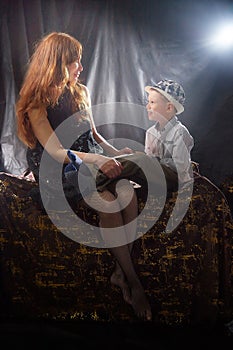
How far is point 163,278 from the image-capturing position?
2020 mm

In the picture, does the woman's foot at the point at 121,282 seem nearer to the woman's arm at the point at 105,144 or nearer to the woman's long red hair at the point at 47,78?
the woman's arm at the point at 105,144

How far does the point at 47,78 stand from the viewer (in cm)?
197

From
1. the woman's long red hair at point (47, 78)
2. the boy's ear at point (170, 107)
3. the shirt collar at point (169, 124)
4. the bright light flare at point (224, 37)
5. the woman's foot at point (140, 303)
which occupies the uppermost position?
the bright light flare at point (224, 37)

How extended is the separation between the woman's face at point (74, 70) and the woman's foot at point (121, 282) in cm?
92

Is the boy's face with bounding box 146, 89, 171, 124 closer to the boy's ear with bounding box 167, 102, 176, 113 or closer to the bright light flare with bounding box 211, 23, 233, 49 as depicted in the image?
the boy's ear with bounding box 167, 102, 176, 113

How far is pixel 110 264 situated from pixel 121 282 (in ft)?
0.32

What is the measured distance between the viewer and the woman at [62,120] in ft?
6.44

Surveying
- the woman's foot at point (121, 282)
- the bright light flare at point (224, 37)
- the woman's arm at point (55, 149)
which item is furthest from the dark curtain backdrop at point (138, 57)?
the woman's foot at point (121, 282)

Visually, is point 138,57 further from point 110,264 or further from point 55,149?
point 110,264

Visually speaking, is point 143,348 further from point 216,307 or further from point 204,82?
point 204,82

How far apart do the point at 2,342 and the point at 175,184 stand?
1054 mm

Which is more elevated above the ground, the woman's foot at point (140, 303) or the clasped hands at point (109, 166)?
the clasped hands at point (109, 166)

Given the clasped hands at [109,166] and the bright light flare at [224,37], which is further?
the bright light flare at [224,37]

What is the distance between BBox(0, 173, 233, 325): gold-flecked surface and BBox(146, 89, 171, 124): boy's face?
34 cm
